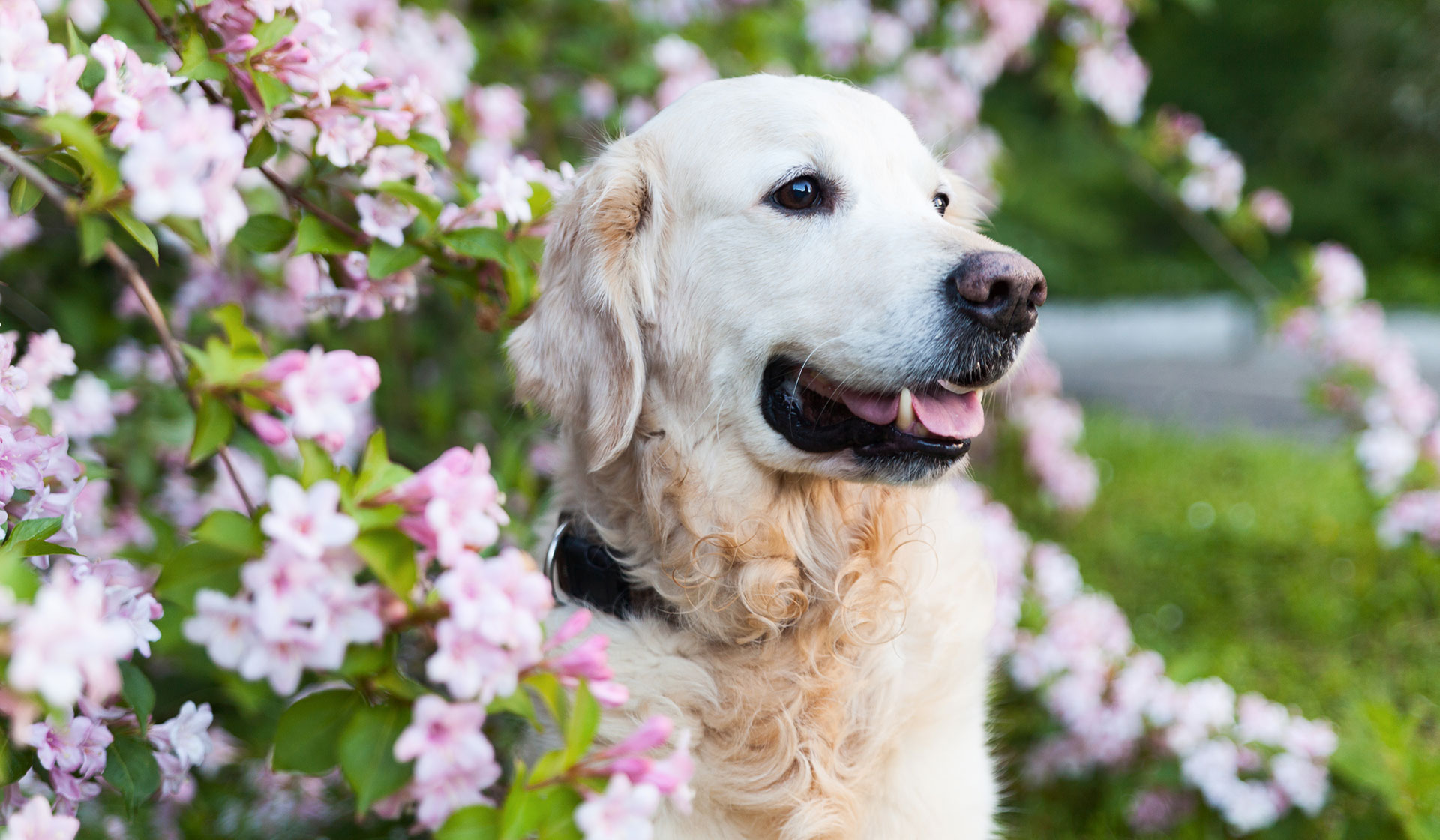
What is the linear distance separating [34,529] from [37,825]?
0.42 m

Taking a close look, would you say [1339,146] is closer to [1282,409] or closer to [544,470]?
[1282,409]

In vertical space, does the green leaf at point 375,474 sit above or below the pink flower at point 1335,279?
below

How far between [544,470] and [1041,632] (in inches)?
66.6

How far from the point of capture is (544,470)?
11.4 feet

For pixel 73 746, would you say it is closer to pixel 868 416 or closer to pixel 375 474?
pixel 375 474

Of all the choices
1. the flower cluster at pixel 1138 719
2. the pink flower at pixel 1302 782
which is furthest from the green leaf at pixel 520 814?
the pink flower at pixel 1302 782

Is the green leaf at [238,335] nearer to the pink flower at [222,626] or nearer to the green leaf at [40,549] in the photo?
the pink flower at [222,626]

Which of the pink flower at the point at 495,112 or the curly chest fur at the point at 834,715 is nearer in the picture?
the curly chest fur at the point at 834,715

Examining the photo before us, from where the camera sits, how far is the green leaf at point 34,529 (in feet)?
4.51

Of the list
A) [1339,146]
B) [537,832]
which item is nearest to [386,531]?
[537,832]

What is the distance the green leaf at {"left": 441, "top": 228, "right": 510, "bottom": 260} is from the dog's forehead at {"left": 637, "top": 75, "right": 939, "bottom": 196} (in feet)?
1.68

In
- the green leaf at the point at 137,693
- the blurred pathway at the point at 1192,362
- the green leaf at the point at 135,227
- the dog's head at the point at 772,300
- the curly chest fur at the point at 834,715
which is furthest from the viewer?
the blurred pathway at the point at 1192,362

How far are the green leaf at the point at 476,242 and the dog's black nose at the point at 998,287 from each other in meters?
0.87

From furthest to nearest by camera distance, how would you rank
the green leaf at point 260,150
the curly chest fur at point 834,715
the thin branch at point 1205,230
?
the thin branch at point 1205,230
the curly chest fur at point 834,715
the green leaf at point 260,150
